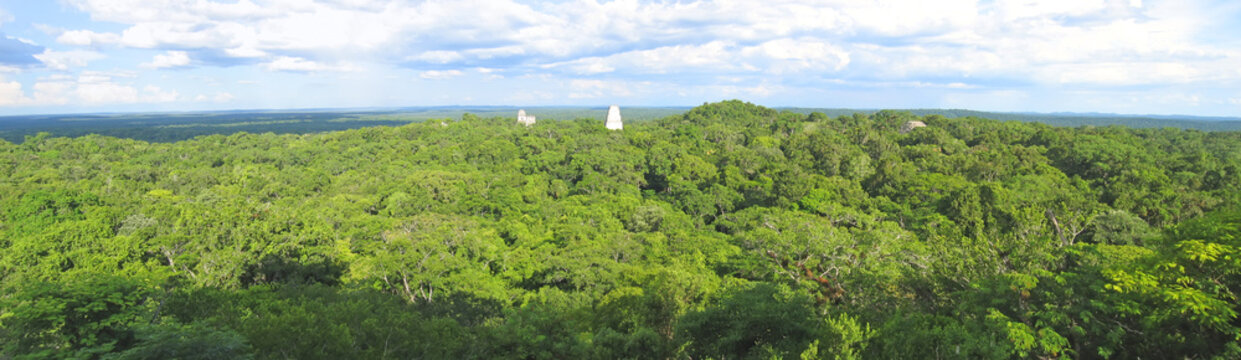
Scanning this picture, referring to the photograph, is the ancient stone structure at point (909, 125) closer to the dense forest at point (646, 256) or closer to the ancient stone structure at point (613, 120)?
the dense forest at point (646, 256)

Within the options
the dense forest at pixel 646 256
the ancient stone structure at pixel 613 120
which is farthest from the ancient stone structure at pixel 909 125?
the ancient stone structure at pixel 613 120

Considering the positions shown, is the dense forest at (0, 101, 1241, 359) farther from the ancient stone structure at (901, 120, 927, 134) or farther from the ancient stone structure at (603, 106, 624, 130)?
the ancient stone structure at (603, 106, 624, 130)

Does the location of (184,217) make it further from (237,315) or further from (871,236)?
(871,236)

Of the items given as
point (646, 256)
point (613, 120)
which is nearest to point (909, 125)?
point (613, 120)

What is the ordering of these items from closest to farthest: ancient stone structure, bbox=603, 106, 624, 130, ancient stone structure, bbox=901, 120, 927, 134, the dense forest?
the dense forest
ancient stone structure, bbox=901, 120, 927, 134
ancient stone structure, bbox=603, 106, 624, 130

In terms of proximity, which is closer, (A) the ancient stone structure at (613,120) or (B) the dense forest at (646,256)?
(B) the dense forest at (646,256)

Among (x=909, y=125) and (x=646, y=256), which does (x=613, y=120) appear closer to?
(x=909, y=125)

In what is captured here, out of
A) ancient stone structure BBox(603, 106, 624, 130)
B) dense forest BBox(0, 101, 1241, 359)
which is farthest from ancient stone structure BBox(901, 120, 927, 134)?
ancient stone structure BBox(603, 106, 624, 130)

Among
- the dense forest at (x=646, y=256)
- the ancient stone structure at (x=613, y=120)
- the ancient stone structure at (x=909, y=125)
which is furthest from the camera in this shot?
the ancient stone structure at (x=613, y=120)
